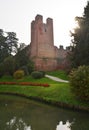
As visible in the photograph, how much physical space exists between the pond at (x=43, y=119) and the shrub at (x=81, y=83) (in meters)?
1.58

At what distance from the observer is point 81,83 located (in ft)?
66.7

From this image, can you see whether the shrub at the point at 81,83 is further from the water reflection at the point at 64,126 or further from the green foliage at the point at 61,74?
the green foliage at the point at 61,74

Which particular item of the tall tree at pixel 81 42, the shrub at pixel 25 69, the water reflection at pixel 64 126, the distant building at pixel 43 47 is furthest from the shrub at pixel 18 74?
the water reflection at pixel 64 126

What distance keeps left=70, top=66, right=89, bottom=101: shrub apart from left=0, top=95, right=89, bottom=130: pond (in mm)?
1578

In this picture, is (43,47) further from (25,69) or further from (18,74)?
(18,74)

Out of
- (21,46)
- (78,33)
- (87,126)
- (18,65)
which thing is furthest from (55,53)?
(87,126)

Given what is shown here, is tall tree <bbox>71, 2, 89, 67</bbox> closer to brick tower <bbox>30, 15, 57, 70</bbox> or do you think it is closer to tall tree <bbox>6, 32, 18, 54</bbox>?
brick tower <bbox>30, 15, 57, 70</bbox>

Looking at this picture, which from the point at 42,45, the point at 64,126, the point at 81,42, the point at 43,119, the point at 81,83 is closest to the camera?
the point at 64,126

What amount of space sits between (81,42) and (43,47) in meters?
27.2

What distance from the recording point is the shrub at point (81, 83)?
66.1 feet

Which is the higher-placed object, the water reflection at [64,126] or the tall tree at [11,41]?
the tall tree at [11,41]

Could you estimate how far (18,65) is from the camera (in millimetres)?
48250

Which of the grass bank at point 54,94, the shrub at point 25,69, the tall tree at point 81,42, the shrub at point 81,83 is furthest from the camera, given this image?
the shrub at point 25,69

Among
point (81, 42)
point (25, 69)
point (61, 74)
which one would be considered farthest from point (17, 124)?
point (61, 74)
